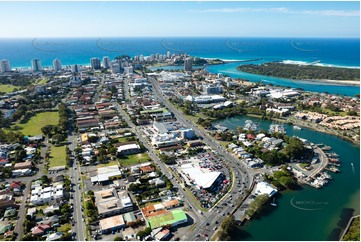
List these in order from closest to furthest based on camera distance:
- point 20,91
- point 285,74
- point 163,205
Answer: point 163,205 → point 20,91 → point 285,74

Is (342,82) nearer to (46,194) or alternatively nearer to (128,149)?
(128,149)

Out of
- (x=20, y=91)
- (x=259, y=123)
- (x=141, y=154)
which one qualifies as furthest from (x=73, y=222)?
(x=20, y=91)

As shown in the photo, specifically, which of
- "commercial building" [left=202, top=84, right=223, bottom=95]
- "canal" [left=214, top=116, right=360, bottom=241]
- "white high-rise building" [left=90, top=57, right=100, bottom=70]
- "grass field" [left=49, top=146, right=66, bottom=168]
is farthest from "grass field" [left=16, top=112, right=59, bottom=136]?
"white high-rise building" [left=90, top=57, right=100, bottom=70]

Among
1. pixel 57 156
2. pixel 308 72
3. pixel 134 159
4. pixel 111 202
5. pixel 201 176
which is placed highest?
pixel 308 72

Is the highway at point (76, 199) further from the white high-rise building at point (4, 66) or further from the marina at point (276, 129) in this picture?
the white high-rise building at point (4, 66)

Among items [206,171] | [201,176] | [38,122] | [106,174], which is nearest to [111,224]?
[106,174]

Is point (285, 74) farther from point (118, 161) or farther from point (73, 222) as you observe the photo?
point (73, 222)
